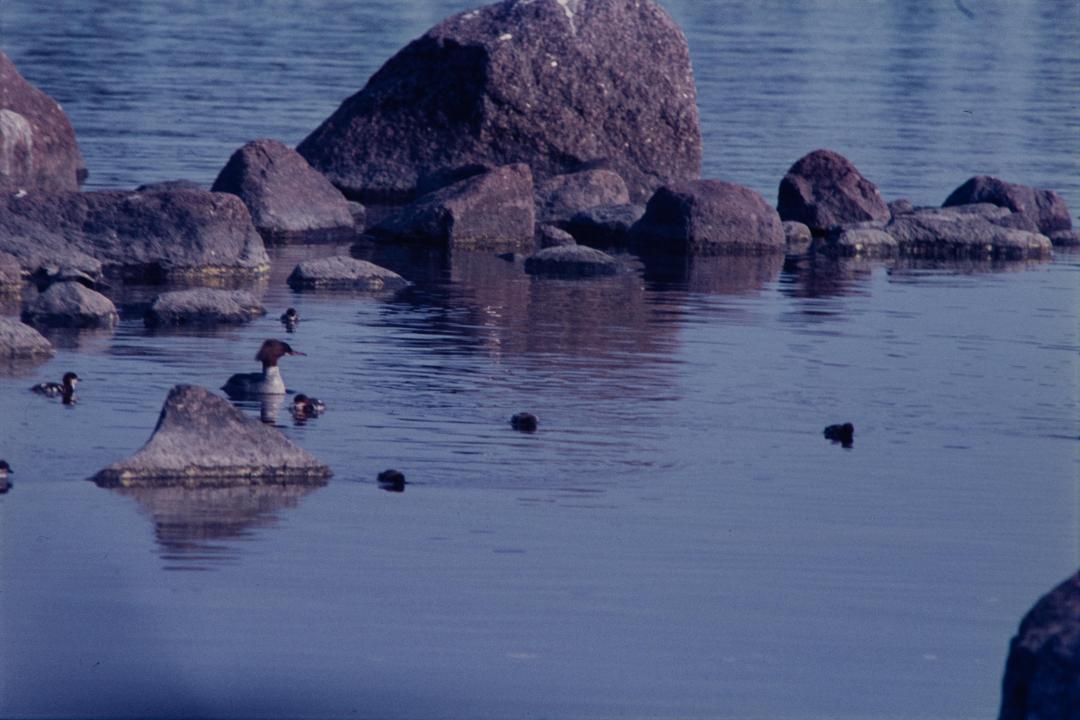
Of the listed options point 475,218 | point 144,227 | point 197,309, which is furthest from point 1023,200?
point 197,309

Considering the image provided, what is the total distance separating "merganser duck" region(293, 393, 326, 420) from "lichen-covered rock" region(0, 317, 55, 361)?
9.41ft

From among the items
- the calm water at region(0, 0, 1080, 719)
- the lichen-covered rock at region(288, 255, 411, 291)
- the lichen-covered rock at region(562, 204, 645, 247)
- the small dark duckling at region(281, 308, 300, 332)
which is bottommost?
the calm water at region(0, 0, 1080, 719)

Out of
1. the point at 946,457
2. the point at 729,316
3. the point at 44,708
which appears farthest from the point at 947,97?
the point at 44,708

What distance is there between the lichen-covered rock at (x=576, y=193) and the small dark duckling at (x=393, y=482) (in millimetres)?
14915

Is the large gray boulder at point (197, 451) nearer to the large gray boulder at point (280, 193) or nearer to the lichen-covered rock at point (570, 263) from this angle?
the lichen-covered rock at point (570, 263)

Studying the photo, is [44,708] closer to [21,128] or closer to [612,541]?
[612,541]

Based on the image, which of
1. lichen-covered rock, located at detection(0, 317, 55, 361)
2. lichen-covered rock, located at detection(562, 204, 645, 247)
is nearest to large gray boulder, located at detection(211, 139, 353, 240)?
lichen-covered rock, located at detection(562, 204, 645, 247)

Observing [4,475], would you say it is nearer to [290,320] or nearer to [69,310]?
[69,310]

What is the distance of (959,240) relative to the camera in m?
27.7

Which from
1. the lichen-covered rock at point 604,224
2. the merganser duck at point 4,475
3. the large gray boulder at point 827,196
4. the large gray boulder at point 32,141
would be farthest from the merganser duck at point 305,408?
the large gray boulder at point 827,196

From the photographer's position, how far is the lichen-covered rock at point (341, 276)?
22.2 meters

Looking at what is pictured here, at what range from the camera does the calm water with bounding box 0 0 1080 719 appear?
976cm

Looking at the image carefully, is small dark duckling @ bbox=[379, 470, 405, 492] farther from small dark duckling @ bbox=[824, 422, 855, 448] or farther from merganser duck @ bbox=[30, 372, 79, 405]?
small dark duckling @ bbox=[824, 422, 855, 448]

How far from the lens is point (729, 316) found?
21281mm
